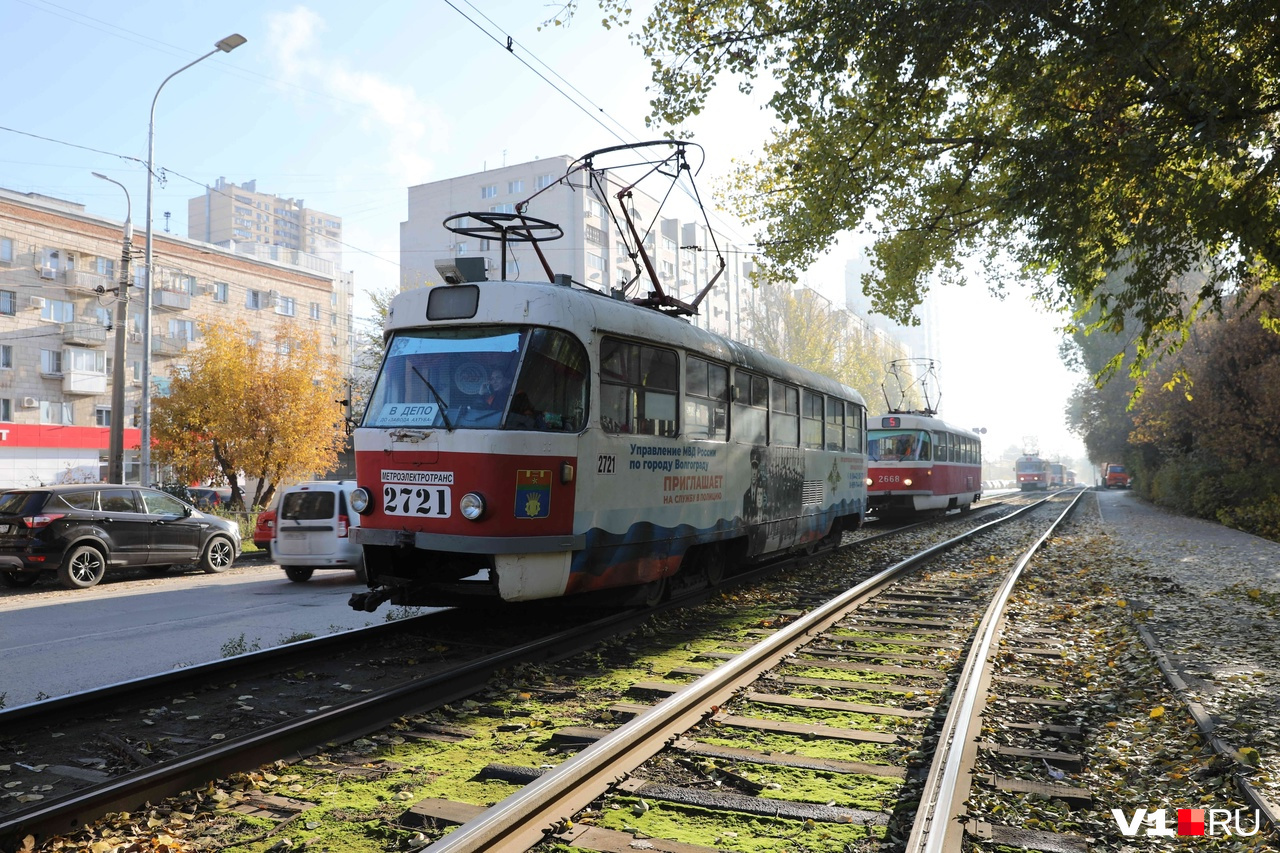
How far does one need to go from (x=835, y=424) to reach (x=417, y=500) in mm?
9169

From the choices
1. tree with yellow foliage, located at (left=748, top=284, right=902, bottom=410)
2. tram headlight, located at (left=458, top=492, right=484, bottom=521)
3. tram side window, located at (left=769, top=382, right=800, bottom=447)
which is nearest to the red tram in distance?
tree with yellow foliage, located at (left=748, top=284, right=902, bottom=410)

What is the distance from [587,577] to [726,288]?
7510 cm

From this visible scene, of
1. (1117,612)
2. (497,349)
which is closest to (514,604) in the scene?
(497,349)

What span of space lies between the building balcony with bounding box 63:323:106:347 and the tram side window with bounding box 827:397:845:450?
40.1 meters

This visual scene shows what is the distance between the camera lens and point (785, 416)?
12227mm

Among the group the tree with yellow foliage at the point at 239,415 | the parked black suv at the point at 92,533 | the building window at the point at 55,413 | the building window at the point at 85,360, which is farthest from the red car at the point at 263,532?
the building window at the point at 85,360

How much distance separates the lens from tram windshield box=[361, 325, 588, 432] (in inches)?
285

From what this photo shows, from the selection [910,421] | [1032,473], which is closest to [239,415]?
[910,421]

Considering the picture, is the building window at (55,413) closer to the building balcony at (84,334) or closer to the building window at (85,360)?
the building window at (85,360)

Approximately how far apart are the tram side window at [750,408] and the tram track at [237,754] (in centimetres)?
520

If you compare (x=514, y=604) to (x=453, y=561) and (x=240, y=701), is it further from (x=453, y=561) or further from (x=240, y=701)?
(x=240, y=701)

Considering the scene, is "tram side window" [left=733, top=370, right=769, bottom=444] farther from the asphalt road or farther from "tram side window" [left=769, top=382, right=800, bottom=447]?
the asphalt road

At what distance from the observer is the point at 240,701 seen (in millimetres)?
5891

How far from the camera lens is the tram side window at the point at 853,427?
623 inches
